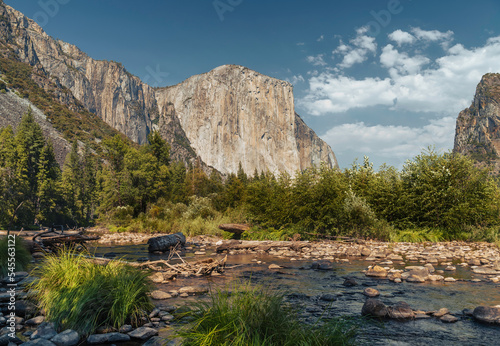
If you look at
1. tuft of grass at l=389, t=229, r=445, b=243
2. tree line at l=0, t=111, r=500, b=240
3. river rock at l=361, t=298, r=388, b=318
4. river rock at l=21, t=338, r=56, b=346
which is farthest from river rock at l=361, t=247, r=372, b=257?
river rock at l=21, t=338, r=56, b=346

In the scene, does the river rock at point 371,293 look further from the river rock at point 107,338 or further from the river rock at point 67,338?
the river rock at point 67,338

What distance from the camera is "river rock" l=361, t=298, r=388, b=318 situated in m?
5.61

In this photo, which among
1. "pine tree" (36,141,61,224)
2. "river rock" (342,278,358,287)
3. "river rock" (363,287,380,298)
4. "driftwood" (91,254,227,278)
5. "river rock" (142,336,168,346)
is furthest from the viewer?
"pine tree" (36,141,61,224)

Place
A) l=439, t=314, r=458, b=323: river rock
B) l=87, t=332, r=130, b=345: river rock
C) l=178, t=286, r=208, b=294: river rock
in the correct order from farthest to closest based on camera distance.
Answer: l=178, t=286, r=208, b=294: river rock
l=439, t=314, r=458, b=323: river rock
l=87, t=332, r=130, b=345: river rock

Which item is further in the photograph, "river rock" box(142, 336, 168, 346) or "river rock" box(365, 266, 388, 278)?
"river rock" box(365, 266, 388, 278)

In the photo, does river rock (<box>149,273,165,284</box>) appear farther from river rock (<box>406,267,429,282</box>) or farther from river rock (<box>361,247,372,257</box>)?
river rock (<box>361,247,372,257</box>)

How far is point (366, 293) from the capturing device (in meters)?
7.29

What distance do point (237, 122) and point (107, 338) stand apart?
188777mm

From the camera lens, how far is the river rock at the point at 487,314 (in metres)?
5.29

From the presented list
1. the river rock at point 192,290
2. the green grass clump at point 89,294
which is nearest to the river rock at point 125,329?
the green grass clump at point 89,294

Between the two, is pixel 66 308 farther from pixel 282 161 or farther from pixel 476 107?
pixel 476 107

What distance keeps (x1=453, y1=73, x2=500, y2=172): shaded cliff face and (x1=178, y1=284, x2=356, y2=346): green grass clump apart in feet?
581

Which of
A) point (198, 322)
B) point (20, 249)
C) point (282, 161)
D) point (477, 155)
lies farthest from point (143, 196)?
point (477, 155)

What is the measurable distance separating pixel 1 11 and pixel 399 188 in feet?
623
